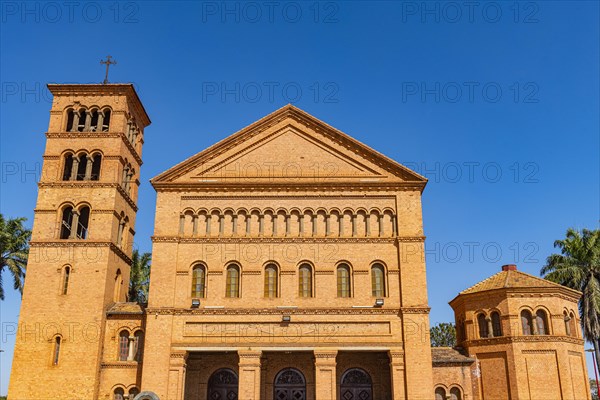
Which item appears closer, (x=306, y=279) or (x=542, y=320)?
(x=306, y=279)

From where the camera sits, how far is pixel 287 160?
29.9m

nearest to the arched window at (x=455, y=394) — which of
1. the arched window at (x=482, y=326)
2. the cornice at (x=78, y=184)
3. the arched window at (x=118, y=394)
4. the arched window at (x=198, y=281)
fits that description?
the arched window at (x=482, y=326)

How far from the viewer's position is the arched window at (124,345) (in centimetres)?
2791

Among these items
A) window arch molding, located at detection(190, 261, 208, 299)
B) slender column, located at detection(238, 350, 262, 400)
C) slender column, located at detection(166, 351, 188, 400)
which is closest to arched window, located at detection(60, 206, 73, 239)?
window arch molding, located at detection(190, 261, 208, 299)

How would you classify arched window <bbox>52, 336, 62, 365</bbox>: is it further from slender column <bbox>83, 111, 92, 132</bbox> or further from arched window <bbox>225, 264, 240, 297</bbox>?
slender column <bbox>83, 111, 92, 132</bbox>

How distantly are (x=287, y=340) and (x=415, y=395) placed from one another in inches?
244

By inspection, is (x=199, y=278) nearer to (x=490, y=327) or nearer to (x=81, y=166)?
(x=81, y=166)

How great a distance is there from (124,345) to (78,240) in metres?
5.72

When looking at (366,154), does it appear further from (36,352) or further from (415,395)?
(36,352)

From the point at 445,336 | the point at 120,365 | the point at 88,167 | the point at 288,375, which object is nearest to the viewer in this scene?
the point at 120,365

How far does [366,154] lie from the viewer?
29.8 meters

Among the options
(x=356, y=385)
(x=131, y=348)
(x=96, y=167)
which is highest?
(x=96, y=167)

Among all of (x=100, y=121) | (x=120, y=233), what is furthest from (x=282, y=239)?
(x=100, y=121)

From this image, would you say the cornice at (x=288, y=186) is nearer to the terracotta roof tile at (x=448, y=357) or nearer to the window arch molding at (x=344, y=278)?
the window arch molding at (x=344, y=278)
